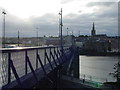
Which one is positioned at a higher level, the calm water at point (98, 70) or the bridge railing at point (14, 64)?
the bridge railing at point (14, 64)

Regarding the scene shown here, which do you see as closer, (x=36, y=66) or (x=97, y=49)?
(x=36, y=66)

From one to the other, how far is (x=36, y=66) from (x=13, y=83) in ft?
10.0

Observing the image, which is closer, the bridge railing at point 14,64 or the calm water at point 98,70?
the bridge railing at point 14,64

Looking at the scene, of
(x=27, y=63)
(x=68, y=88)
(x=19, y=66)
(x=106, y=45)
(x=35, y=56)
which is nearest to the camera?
(x=19, y=66)

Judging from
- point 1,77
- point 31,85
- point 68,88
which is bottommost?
point 68,88

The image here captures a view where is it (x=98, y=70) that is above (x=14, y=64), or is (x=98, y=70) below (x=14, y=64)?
below

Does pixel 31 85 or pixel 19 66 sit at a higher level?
pixel 19 66

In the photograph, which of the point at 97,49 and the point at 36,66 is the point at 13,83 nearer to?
the point at 36,66

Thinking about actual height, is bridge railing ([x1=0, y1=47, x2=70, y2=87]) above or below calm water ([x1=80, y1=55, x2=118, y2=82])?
above

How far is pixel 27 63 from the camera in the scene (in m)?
7.11

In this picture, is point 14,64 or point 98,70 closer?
point 14,64

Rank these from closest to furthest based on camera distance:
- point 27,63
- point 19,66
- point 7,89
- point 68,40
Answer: point 7,89, point 19,66, point 27,63, point 68,40

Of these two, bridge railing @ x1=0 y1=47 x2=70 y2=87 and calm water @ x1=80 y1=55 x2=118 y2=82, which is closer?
bridge railing @ x1=0 y1=47 x2=70 y2=87

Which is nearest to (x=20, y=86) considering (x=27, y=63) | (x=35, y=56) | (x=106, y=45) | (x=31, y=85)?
(x=31, y=85)
